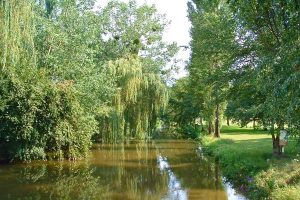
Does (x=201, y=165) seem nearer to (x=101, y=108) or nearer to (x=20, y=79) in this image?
(x=101, y=108)

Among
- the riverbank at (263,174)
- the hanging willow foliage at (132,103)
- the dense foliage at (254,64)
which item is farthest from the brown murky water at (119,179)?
the hanging willow foliage at (132,103)

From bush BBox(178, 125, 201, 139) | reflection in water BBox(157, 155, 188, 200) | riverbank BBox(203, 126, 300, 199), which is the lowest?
reflection in water BBox(157, 155, 188, 200)

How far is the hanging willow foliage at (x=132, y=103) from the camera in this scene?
28.7 metres

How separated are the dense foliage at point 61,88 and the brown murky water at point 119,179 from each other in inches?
63.3

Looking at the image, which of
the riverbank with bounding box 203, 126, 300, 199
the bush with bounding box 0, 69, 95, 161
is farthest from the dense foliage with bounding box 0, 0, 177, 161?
the riverbank with bounding box 203, 126, 300, 199

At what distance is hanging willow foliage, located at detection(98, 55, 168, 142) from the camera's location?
2869 centimetres

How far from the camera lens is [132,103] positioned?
30516 millimetres

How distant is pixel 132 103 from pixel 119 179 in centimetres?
1363

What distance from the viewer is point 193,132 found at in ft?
139

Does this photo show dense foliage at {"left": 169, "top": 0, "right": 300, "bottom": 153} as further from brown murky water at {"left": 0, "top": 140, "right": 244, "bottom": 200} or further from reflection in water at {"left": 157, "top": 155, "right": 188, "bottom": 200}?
reflection in water at {"left": 157, "top": 155, "right": 188, "bottom": 200}

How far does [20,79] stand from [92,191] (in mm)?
8735

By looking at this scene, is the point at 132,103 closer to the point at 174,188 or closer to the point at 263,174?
the point at 174,188

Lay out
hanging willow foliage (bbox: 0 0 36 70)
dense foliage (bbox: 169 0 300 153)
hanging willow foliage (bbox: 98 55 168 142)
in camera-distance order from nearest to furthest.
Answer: dense foliage (bbox: 169 0 300 153) < hanging willow foliage (bbox: 0 0 36 70) < hanging willow foliage (bbox: 98 55 168 142)

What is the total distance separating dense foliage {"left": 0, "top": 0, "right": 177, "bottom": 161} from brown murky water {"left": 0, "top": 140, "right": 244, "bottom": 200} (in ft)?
5.27
